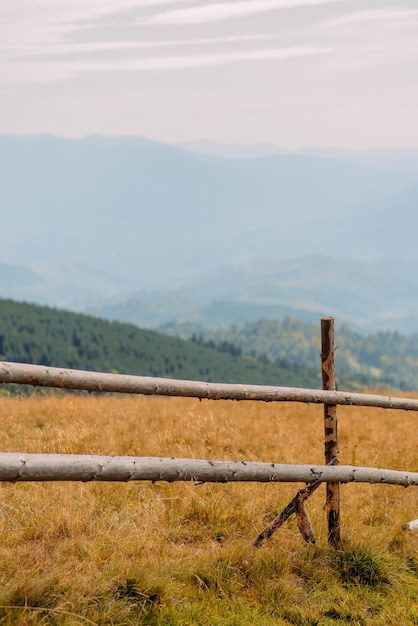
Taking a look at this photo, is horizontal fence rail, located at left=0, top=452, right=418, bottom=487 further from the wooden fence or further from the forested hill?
the forested hill

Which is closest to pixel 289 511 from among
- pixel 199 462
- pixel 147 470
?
pixel 199 462

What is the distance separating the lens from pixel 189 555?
17.1ft

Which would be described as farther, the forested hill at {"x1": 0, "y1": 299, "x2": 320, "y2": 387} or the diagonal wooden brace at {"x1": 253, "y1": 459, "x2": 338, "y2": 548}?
the forested hill at {"x1": 0, "y1": 299, "x2": 320, "y2": 387}

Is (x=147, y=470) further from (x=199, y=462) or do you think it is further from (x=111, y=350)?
(x=111, y=350)

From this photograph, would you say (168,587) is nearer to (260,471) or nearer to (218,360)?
(260,471)

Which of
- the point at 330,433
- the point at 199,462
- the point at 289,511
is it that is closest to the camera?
the point at 199,462

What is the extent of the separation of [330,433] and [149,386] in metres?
1.95

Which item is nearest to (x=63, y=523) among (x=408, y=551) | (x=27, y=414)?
(x=408, y=551)

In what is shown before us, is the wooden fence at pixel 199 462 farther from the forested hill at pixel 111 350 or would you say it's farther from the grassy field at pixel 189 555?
the forested hill at pixel 111 350

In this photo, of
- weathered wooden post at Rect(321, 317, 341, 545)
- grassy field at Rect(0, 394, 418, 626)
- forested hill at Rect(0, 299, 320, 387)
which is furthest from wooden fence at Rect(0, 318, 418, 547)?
forested hill at Rect(0, 299, 320, 387)

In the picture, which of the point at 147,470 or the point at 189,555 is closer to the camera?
the point at 147,470

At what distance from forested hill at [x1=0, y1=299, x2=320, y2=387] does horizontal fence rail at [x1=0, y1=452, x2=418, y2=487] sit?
11768 centimetres

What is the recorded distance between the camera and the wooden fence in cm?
396

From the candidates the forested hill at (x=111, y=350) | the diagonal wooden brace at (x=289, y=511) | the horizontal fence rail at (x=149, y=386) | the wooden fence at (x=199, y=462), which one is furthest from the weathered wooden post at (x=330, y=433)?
the forested hill at (x=111, y=350)
